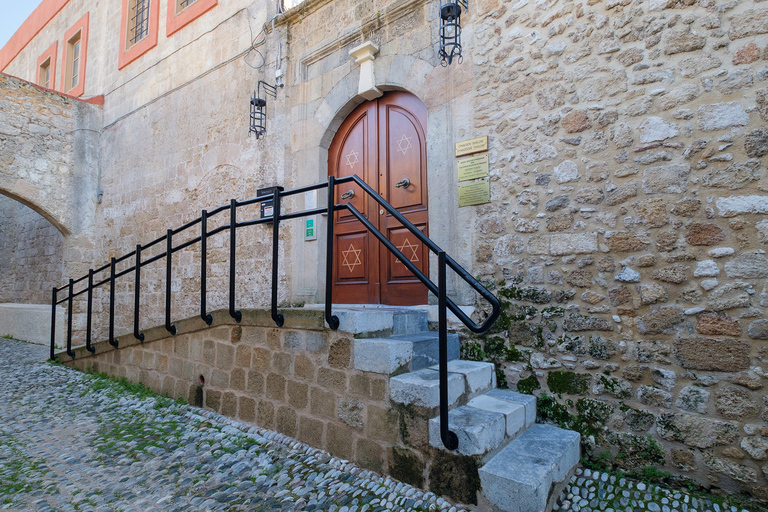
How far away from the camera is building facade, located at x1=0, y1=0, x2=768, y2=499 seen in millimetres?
2445

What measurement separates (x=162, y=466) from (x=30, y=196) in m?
6.39

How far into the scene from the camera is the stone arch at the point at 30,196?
689 cm

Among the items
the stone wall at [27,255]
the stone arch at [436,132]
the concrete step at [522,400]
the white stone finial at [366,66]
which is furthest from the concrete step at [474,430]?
the stone wall at [27,255]

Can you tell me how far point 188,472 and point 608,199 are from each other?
9.96 feet

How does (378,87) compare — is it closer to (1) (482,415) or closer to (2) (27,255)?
(1) (482,415)

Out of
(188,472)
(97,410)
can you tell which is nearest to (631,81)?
(188,472)

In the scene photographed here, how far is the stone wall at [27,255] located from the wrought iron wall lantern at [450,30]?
8820mm

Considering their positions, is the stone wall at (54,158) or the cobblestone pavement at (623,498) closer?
the cobblestone pavement at (623,498)

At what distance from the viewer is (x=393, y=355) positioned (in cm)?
253

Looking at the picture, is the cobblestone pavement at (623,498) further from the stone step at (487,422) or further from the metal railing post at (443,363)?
the metal railing post at (443,363)

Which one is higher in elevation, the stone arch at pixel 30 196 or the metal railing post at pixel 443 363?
the stone arch at pixel 30 196

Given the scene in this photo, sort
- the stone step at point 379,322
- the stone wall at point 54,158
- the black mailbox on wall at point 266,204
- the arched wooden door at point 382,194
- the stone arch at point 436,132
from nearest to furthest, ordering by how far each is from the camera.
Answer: the stone step at point 379,322 < the stone arch at point 436,132 < the arched wooden door at point 382,194 < the black mailbox on wall at point 266,204 < the stone wall at point 54,158

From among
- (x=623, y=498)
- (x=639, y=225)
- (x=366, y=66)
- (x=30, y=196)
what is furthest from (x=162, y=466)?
(x=30, y=196)

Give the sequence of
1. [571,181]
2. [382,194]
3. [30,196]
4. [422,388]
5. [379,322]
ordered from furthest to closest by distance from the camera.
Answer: [30,196] < [382,194] < [571,181] < [379,322] < [422,388]
